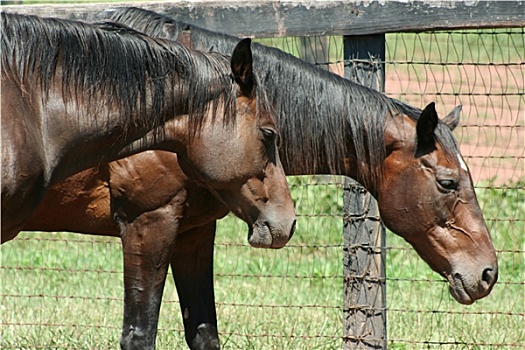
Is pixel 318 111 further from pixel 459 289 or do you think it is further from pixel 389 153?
pixel 459 289

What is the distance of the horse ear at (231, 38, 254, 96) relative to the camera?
332 centimetres

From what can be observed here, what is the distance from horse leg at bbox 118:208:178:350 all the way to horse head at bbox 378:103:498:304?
1.06m

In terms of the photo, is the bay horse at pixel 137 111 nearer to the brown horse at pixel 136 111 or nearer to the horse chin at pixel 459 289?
the brown horse at pixel 136 111

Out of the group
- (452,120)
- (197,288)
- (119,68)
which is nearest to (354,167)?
(452,120)

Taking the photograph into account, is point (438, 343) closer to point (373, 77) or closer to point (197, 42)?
point (373, 77)

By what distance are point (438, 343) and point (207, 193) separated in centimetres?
168

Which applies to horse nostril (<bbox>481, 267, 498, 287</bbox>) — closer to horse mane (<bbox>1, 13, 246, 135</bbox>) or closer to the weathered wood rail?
the weathered wood rail

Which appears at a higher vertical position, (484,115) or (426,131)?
(484,115)

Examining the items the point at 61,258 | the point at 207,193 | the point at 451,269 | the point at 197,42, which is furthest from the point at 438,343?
the point at 61,258

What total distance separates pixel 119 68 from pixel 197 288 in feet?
5.31

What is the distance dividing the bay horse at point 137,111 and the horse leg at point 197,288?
3.48 feet

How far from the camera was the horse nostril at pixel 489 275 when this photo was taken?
4090 millimetres

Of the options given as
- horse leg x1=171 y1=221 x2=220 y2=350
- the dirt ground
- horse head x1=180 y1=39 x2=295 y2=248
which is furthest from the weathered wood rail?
the dirt ground

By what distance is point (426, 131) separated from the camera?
4.06 meters
